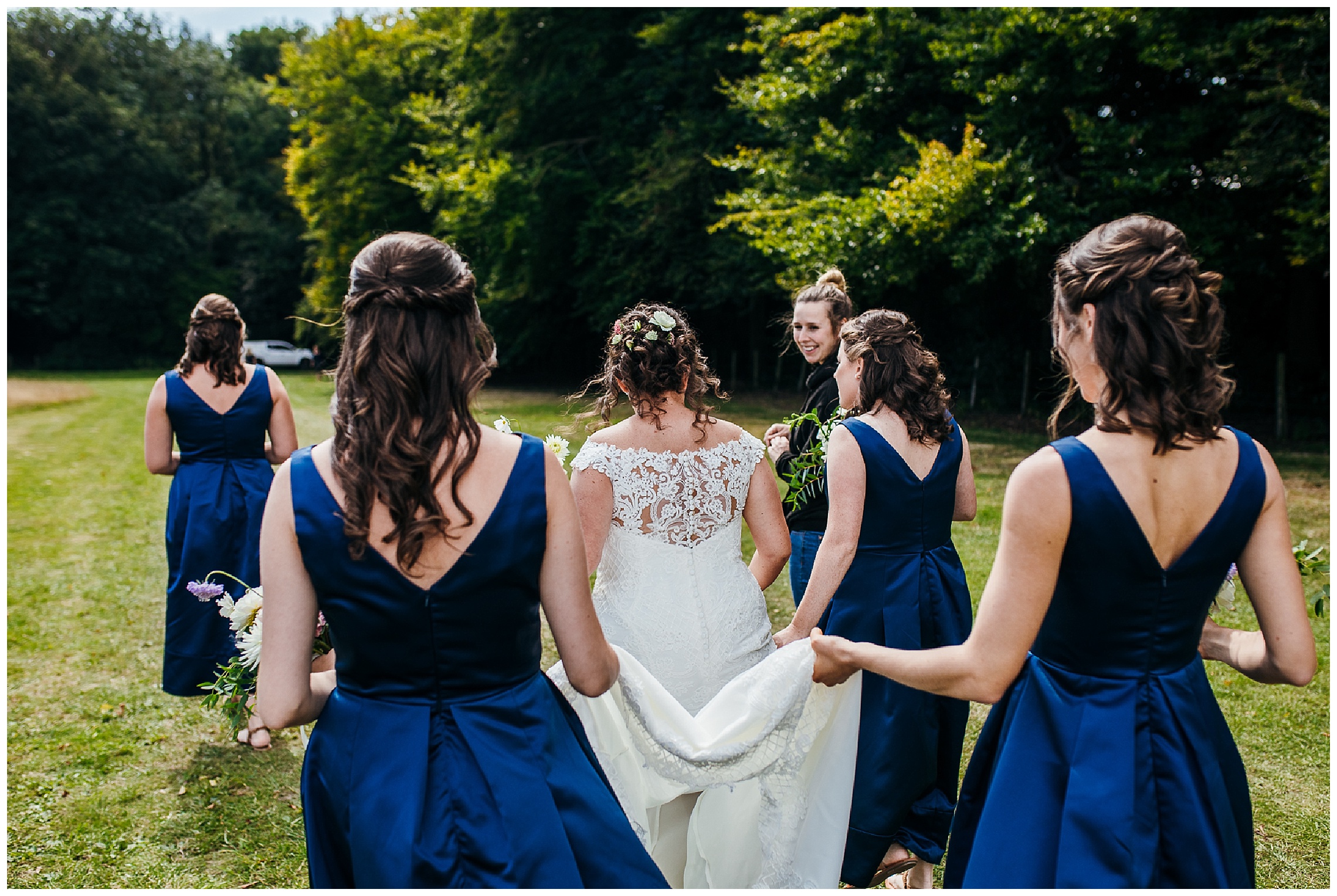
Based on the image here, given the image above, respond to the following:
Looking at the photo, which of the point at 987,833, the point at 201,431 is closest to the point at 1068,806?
the point at 987,833

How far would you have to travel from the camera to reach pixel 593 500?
3418 millimetres

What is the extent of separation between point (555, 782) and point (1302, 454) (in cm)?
1667

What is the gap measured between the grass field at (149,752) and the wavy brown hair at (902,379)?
188 cm

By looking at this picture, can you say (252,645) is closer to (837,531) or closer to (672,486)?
(672,486)

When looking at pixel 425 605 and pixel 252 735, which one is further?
pixel 252 735

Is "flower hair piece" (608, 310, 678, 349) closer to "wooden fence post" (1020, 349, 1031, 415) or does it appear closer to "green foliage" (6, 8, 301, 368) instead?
"wooden fence post" (1020, 349, 1031, 415)

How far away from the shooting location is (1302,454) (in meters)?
14.8

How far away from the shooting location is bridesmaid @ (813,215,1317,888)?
1.88 m

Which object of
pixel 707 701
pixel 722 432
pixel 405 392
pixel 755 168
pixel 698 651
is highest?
pixel 755 168

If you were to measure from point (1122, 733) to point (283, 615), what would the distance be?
1823mm

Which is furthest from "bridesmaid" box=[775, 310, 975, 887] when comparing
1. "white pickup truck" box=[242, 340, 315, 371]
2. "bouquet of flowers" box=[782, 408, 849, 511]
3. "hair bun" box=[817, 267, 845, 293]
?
"white pickup truck" box=[242, 340, 315, 371]

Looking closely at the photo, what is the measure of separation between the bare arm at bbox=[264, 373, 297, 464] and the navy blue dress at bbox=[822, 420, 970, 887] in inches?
135

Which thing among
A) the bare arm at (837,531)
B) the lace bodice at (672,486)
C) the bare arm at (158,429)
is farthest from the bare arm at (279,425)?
the bare arm at (837,531)

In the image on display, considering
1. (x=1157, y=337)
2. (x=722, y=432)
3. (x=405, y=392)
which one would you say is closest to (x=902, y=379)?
(x=722, y=432)
